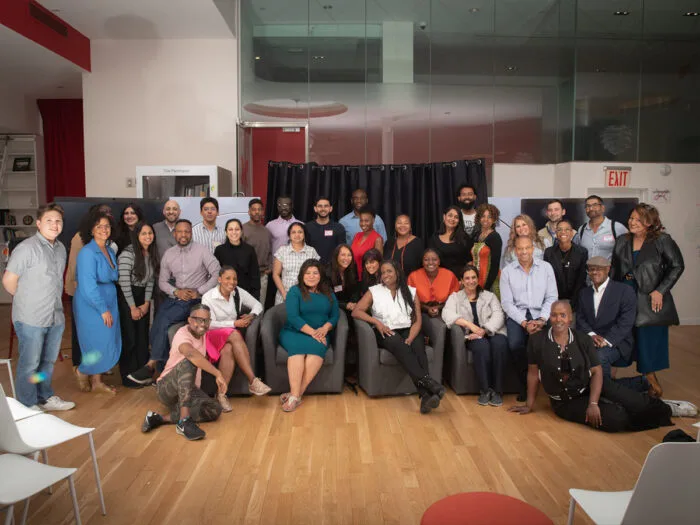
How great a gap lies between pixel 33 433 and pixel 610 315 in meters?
3.80

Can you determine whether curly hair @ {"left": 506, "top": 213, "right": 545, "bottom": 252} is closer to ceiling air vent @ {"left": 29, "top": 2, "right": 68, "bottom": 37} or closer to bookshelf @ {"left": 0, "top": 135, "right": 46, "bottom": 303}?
ceiling air vent @ {"left": 29, "top": 2, "right": 68, "bottom": 37}

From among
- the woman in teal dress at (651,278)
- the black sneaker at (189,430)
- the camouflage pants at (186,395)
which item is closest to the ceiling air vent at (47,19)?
the camouflage pants at (186,395)

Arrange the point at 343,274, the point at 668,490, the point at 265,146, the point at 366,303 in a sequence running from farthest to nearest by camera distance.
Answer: the point at 265,146
the point at 343,274
the point at 366,303
the point at 668,490

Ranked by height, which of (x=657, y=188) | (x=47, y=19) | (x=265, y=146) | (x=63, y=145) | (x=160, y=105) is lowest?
(x=657, y=188)

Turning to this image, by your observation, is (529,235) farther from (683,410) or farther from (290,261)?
(290,261)

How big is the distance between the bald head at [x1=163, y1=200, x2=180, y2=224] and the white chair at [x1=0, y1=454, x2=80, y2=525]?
10.1ft

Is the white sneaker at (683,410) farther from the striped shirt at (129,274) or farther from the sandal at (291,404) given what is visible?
the striped shirt at (129,274)

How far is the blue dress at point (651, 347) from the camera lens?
461 centimetres

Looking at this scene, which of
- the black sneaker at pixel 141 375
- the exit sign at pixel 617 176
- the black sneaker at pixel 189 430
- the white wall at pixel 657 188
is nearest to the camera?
the black sneaker at pixel 189 430

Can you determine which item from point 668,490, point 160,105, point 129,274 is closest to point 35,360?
point 129,274

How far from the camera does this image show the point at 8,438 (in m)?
2.46

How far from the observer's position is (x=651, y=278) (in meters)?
4.57

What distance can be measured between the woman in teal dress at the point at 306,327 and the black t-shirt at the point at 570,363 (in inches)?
63.7

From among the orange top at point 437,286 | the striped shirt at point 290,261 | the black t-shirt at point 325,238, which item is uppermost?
the black t-shirt at point 325,238
